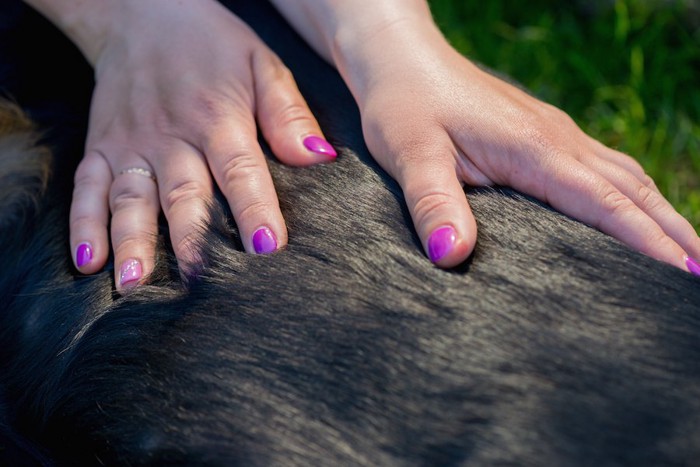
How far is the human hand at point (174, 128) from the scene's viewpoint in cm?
174

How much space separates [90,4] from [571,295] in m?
1.40

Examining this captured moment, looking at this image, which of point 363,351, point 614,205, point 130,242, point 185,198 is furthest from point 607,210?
point 130,242

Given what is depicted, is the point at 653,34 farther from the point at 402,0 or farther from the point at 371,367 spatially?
the point at 371,367

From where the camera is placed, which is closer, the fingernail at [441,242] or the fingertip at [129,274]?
the fingernail at [441,242]

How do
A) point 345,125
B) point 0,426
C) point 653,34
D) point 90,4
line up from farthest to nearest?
1. point 653,34
2. point 90,4
3. point 345,125
4. point 0,426

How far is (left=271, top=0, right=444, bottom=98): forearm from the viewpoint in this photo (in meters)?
1.80

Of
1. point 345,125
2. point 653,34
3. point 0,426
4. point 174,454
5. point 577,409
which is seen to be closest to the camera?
point 577,409

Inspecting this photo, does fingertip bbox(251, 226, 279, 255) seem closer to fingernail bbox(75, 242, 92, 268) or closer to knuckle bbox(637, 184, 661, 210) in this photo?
fingernail bbox(75, 242, 92, 268)

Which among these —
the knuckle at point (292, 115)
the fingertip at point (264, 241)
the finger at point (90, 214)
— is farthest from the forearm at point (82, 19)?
the fingertip at point (264, 241)

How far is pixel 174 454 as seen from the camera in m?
1.35

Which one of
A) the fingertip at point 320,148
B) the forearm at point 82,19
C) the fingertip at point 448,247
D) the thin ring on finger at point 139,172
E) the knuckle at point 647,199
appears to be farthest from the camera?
the forearm at point 82,19

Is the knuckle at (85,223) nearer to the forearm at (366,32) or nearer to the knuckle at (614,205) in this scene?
the forearm at (366,32)

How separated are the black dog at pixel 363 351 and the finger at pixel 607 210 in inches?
2.1

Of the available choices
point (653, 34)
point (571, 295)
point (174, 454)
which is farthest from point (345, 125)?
point (653, 34)
